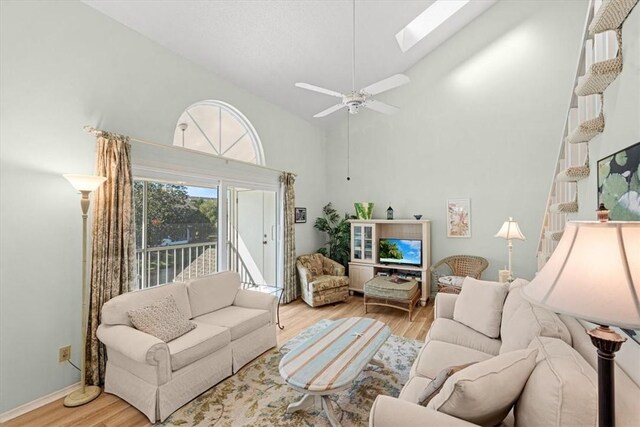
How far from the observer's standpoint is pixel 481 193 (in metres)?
4.77

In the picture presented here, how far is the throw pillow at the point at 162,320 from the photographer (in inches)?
91.8

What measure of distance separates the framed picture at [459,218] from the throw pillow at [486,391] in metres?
3.88

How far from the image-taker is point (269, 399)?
2.31 m

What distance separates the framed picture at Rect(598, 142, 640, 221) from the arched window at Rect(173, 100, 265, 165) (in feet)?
12.5

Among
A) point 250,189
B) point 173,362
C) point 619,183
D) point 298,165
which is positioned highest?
point 298,165

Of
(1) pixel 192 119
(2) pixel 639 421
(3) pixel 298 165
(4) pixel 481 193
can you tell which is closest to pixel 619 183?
(2) pixel 639 421

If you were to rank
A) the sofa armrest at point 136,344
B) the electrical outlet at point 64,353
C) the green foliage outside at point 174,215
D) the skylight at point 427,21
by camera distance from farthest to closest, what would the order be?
the skylight at point 427,21, the green foliage outside at point 174,215, the electrical outlet at point 64,353, the sofa armrest at point 136,344

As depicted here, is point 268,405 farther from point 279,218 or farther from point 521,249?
point 521,249

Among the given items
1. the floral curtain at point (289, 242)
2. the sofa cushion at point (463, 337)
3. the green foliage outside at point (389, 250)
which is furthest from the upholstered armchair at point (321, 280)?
the sofa cushion at point (463, 337)

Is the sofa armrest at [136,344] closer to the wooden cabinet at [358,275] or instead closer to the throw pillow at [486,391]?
the throw pillow at [486,391]

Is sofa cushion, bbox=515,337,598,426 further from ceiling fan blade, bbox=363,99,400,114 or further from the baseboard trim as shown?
the baseboard trim

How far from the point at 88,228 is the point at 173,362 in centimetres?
143

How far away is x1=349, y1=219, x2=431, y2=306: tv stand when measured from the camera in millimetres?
4801

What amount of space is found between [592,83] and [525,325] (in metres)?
1.48
